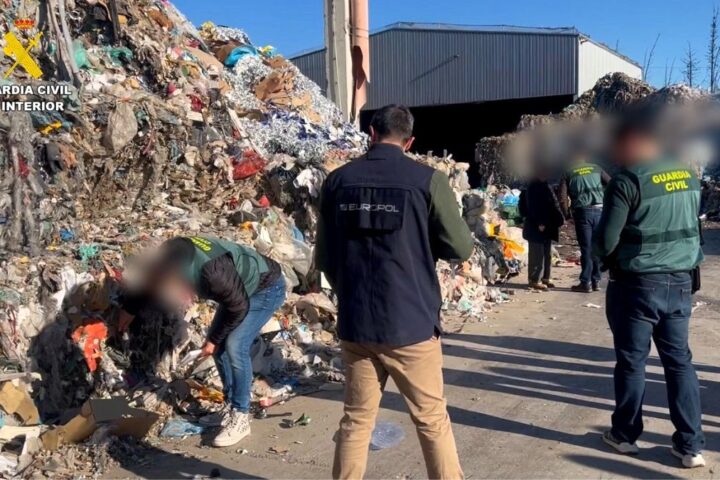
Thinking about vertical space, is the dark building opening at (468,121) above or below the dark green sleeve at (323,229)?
above

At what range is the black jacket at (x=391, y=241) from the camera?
265cm

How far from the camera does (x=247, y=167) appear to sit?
25.3ft

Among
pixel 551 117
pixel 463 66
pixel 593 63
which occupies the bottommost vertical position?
pixel 551 117

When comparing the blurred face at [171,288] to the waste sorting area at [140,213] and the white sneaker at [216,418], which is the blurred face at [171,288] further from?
the white sneaker at [216,418]

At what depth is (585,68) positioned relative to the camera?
2036cm

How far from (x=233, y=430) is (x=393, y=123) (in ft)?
6.78

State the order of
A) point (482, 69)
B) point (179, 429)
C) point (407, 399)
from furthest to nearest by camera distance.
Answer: point (482, 69), point (179, 429), point (407, 399)

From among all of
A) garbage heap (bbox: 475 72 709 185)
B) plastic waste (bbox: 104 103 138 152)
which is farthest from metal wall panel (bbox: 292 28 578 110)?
plastic waste (bbox: 104 103 138 152)

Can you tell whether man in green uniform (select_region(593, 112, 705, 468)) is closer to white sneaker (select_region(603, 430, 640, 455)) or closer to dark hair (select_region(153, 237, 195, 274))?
white sneaker (select_region(603, 430, 640, 455))

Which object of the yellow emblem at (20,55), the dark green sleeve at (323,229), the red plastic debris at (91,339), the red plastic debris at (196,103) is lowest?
the red plastic debris at (91,339)

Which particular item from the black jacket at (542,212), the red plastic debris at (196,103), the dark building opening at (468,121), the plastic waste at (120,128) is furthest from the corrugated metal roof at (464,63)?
the plastic waste at (120,128)

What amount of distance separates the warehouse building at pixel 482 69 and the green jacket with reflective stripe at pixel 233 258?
1815 centimetres

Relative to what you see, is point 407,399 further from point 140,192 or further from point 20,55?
point 20,55

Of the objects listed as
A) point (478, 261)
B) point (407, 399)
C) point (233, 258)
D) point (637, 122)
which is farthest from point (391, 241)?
point (478, 261)
